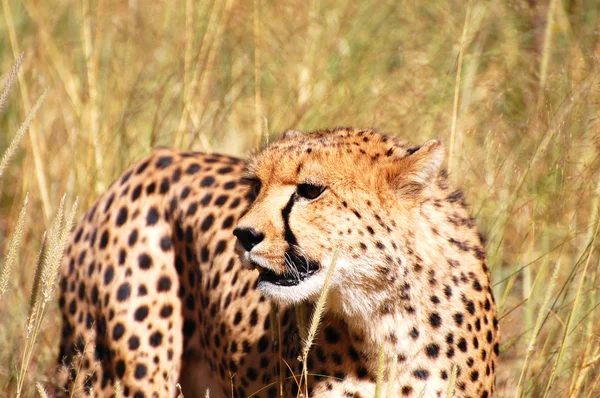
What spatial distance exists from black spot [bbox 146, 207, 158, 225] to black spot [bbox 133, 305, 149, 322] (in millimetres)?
269

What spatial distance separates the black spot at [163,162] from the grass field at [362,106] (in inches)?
14.4

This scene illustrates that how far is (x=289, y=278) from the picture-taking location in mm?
2449

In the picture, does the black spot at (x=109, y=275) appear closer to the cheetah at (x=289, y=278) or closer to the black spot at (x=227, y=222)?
the cheetah at (x=289, y=278)

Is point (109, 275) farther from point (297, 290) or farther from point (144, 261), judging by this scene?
point (297, 290)

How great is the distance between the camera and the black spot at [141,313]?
305 centimetres

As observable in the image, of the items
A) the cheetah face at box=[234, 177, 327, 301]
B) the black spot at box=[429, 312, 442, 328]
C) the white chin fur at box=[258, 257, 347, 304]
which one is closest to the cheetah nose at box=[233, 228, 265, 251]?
the cheetah face at box=[234, 177, 327, 301]

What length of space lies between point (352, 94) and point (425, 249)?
1750 millimetres

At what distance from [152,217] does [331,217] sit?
35.0 inches

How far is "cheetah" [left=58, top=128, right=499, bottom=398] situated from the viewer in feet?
8.02

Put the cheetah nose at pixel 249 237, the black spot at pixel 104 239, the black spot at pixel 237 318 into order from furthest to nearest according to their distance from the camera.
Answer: the black spot at pixel 104 239 → the black spot at pixel 237 318 → the cheetah nose at pixel 249 237

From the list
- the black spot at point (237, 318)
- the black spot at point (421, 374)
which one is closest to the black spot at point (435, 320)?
the black spot at point (421, 374)

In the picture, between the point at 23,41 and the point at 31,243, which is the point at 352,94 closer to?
the point at 31,243

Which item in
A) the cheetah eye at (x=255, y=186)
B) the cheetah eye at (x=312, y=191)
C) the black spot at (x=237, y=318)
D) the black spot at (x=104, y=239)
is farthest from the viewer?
the black spot at (x=104, y=239)

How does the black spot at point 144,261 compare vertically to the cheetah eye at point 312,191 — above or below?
below
